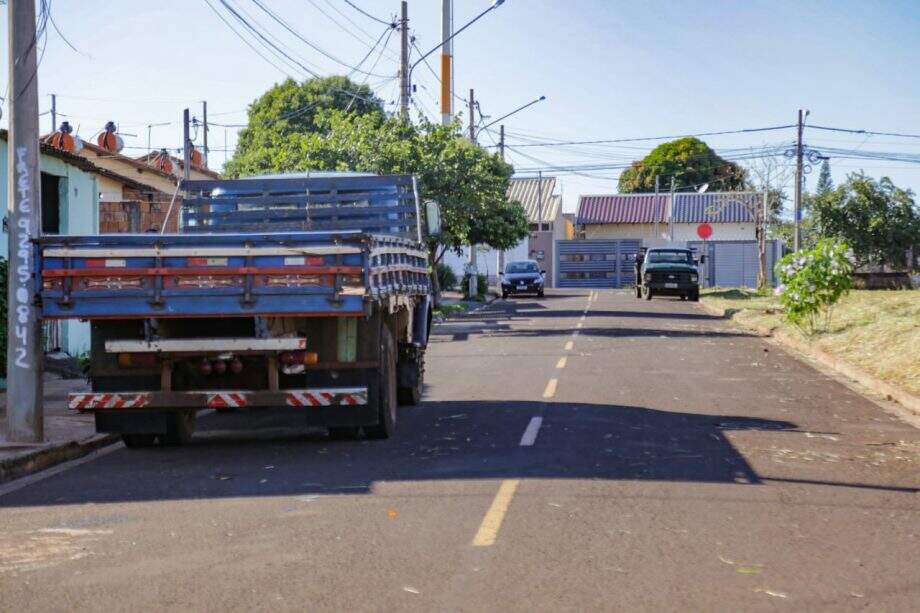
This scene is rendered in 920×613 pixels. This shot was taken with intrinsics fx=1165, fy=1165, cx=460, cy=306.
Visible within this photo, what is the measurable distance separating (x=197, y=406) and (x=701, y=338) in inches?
641

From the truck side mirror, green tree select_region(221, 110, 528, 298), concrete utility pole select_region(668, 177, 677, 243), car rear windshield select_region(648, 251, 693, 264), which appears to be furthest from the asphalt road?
concrete utility pole select_region(668, 177, 677, 243)

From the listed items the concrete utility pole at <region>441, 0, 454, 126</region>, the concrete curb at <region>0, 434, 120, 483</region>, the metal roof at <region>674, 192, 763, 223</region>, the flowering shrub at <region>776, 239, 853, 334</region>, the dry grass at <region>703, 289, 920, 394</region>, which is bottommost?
the concrete curb at <region>0, 434, 120, 483</region>

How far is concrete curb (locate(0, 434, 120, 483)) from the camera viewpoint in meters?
9.53

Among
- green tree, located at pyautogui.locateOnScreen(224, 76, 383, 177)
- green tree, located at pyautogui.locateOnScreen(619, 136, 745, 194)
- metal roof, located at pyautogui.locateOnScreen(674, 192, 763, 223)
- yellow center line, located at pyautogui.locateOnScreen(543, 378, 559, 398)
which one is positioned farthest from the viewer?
green tree, located at pyautogui.locateOnScreen(619, 136, 745, 194)

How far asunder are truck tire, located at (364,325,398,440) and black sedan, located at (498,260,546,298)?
3823 cm

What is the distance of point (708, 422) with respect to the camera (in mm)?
11977

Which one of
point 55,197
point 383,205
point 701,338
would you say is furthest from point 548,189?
point 383,205

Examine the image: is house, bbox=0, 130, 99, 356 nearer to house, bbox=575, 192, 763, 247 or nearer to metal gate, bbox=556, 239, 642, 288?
metal gate, bbox=556, 239, 642, 288

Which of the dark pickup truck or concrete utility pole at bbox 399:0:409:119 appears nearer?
concrete utility pole at bbox 399:0:409:119

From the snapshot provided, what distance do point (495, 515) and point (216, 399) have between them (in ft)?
11.9

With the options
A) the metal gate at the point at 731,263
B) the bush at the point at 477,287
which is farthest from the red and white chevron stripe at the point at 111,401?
the metal gate at the point at 731,263

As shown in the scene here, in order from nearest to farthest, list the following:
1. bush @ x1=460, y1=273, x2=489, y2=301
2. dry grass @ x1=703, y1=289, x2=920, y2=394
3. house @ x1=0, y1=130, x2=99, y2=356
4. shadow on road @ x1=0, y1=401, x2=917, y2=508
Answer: shadow on road @ x1=0, y1=401, x2=917, y2=508 → dry grass @ x1=703, y1=289, x2=920, y2=394 → house @ x1=0, y1=130, x2=99, y2=356 → bush @ x1=460, y1=273, x2=489, y2=301

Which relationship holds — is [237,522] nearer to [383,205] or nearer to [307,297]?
[307,297]

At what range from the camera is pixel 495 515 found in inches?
289
